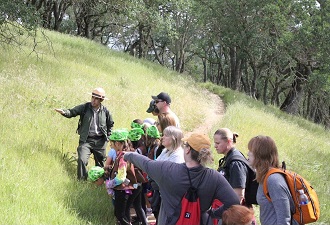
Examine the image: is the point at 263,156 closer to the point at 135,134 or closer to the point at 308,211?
the point at 308,211

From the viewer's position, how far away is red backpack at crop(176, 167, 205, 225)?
11.0 ft

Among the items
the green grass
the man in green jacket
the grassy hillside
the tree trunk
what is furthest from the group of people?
the tree trunk

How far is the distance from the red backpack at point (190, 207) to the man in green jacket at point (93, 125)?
10.4 feet

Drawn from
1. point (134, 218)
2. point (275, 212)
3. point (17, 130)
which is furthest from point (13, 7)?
point (275, 212)

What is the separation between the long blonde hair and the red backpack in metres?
0.59

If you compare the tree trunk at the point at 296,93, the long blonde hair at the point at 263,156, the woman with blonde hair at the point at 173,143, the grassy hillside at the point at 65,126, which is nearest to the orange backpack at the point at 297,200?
the long blonde hair at the point at 263,156

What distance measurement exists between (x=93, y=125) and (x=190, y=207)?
3.50 m

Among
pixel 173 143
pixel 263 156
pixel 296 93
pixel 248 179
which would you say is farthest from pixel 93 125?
pixel 296 93

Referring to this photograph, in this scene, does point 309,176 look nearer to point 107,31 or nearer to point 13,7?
point 13,7

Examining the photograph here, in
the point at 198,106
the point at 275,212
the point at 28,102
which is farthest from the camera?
the point at 198,106

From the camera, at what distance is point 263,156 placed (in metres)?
3.58

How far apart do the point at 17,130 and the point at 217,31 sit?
71.2 feet

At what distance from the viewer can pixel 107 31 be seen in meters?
40.6

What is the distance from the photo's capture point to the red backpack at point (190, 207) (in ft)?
11.0
